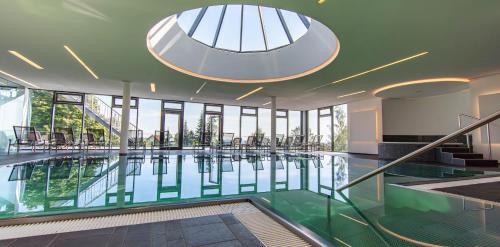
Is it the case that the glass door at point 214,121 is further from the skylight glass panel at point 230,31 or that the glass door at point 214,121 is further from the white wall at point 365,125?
the white wall at point 365,125

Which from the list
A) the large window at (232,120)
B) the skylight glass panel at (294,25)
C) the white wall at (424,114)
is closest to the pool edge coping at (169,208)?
the skylight glass panel at (294,25)

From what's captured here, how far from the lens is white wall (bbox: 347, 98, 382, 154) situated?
11039 millimetres

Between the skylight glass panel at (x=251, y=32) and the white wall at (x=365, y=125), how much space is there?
22.2 feet

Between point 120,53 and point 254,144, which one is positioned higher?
point 120,53

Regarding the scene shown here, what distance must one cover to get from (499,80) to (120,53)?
1058cm

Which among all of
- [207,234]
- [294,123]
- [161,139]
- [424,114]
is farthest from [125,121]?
[424,114]

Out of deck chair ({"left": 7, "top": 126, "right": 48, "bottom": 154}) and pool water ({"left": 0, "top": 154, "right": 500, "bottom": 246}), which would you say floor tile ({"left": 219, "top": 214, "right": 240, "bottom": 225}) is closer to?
pool water ({"left": 0, "top": 154, "right": 500, "bottom": 246})

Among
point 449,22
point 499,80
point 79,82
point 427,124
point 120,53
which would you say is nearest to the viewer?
point 449,22

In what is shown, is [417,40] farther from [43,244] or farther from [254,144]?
[254,144]

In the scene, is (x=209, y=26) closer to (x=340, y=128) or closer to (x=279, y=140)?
(x=279, y=140)

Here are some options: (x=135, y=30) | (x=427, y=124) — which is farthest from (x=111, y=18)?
(x=427, y=124)

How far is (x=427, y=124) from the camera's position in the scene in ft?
34.0

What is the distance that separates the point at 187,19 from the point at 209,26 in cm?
86

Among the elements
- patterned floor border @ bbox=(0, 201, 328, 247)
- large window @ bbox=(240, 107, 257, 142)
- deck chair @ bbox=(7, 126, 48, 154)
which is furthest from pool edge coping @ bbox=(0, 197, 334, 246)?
large window @ bbox=(240, 107, 257, 142)
